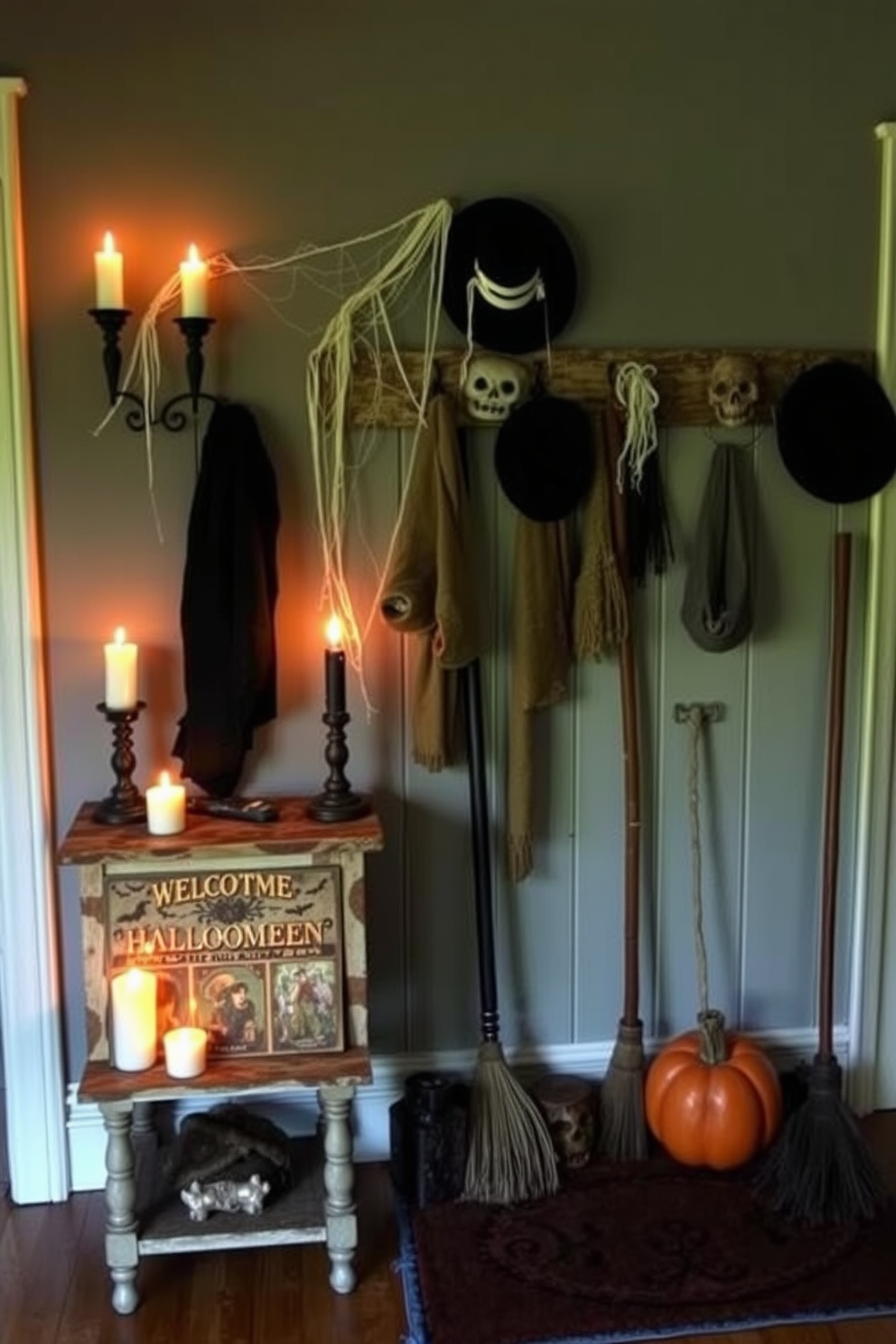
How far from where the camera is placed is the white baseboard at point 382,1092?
2592 millimetres

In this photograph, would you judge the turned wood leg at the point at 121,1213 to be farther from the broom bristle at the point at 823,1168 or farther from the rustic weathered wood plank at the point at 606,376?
the rustic weathered wood plank at the point at 606,376

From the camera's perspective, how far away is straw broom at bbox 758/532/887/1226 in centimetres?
244

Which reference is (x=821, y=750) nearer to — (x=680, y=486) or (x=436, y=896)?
(x=680, y=486)

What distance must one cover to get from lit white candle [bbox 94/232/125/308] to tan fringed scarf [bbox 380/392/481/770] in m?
0.59

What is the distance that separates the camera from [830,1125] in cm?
253

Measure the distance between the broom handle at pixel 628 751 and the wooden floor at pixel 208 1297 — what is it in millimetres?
647

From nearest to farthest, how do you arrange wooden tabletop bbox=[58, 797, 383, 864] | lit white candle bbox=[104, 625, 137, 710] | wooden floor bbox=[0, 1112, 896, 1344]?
1. wooden floor bbox=[0, 1112, 896, 1344]
2. wooden tabletop bbox=[58, 797, 383, 864]
3. lit white candle bbox=[104, 625, 137, 710]

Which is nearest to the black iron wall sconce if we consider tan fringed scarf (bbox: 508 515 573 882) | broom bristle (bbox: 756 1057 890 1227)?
tan fringed scarf (bbox: 508 515 573 882)

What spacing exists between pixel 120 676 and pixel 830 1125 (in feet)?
5.08

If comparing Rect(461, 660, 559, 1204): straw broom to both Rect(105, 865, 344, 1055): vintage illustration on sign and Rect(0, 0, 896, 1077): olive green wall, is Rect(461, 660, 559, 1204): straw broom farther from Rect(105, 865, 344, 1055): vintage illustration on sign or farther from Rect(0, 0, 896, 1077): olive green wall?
Rect(105, 865, 344, 1055): vintage illustration on sign

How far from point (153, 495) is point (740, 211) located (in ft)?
4.07

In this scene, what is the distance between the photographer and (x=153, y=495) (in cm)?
249

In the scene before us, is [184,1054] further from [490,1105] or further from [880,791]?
[880,791]

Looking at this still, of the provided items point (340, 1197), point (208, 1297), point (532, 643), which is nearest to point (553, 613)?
point (532, 643)
